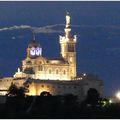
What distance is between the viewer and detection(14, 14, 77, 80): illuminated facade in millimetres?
82562

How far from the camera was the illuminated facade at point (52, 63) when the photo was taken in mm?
82562

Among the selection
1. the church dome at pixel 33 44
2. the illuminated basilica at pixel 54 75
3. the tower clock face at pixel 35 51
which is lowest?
the illuminated basilica at pixel 54 75

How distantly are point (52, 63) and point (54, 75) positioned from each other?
129cm

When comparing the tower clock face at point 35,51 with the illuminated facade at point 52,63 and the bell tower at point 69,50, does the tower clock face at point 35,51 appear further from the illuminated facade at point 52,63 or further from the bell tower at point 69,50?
the bell tower at point 69,50

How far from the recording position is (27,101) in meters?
55.0

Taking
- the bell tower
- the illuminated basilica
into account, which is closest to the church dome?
the illuminated basilica

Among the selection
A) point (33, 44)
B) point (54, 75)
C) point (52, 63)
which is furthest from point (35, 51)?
point (54, 75)

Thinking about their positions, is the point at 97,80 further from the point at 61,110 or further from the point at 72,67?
the point at 61,110

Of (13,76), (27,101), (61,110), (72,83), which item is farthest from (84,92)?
(61,110)

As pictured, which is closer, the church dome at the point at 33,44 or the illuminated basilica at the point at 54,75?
the illuminated basilica at the point at 54,75

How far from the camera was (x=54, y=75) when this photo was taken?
84.4 metres

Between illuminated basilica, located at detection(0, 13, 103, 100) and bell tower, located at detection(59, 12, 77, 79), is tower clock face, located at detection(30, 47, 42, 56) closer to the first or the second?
illuminated basilica, located at detection(0, 13, 103, 100)

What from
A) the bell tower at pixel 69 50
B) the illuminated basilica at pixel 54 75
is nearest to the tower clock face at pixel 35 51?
the illuminated basilica at pixel 54 75

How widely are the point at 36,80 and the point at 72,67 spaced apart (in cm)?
614
